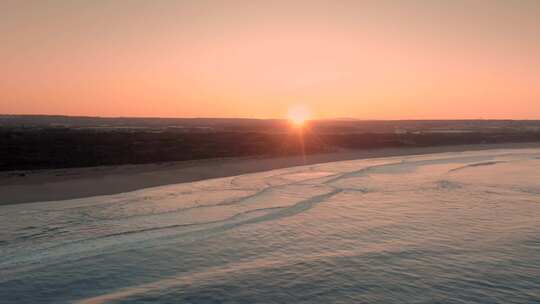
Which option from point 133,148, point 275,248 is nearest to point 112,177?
point 133,148

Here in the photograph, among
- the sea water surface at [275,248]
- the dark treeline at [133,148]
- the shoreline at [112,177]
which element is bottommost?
the sea water surface at [275,248]

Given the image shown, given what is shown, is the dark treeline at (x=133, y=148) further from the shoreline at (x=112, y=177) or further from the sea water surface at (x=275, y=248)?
the sea water surface at (x=275, y=248)

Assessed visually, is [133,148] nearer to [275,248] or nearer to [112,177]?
[112,177]

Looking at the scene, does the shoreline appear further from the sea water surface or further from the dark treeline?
the dark treeline

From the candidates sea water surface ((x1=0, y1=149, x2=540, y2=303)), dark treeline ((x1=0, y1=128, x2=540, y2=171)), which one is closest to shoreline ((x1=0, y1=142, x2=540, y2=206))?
sea water surface ((x1=0, y1=149, x2=540, y2=303))

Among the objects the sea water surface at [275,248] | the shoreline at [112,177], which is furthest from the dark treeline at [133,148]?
the sea water surface at [275,248]
